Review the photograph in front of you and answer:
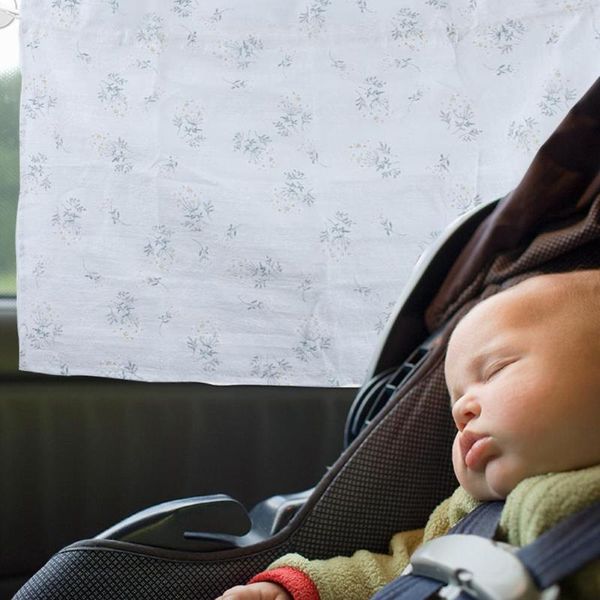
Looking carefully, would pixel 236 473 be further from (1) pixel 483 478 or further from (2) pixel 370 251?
(1) pixel 483 478

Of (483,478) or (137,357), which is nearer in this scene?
(483,478)

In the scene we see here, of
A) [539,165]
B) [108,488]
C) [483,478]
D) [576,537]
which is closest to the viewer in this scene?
[576,537]

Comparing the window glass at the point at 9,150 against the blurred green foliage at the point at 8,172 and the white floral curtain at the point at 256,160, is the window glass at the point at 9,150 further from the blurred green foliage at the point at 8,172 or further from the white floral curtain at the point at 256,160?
the white floral curtain at the point at 256,160

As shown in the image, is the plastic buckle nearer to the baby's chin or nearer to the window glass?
the baby's chin

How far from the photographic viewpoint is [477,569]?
68 cm

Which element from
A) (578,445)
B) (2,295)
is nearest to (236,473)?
(2,295)

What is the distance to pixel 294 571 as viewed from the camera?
89 cm

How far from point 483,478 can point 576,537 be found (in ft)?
0.51

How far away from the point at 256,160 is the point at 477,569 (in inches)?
45.3

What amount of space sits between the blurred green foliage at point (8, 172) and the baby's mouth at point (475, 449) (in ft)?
4.02

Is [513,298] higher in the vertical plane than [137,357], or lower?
higher

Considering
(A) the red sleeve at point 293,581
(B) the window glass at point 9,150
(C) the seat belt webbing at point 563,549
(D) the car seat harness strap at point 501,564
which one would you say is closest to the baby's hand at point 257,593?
(A) the red sleeve at point 293,581

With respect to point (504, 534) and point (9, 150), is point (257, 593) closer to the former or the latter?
point (504, 534)

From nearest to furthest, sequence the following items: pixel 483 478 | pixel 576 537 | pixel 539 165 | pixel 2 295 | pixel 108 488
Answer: pixel 576 537, pixel 483 478, pixel 539 165, pixel 108 488, pixel 2 295
